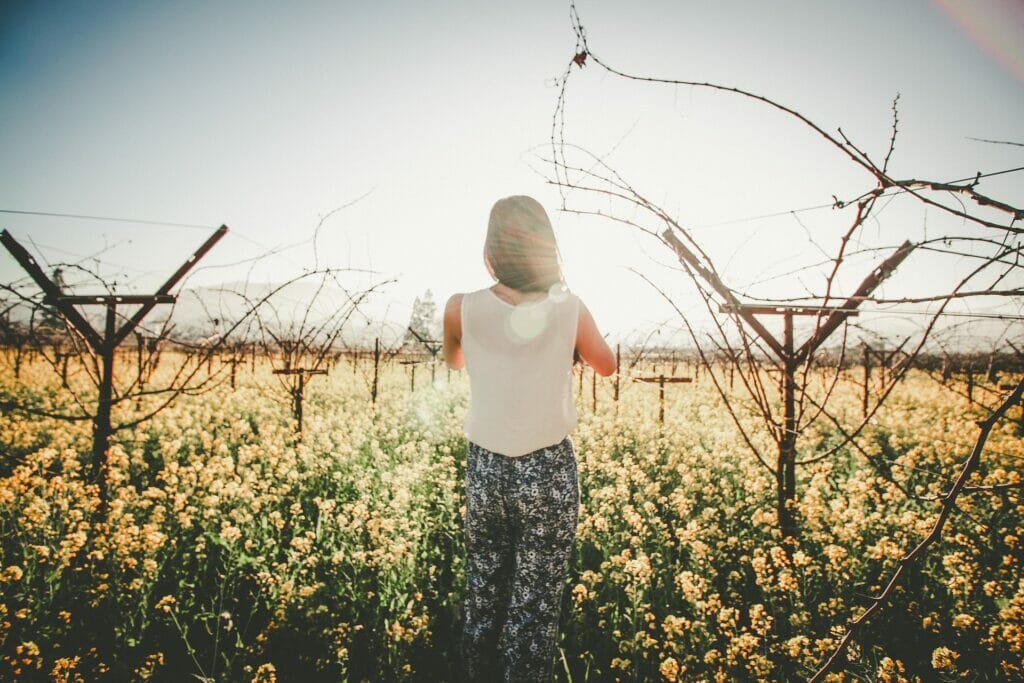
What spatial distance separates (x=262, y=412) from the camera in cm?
871

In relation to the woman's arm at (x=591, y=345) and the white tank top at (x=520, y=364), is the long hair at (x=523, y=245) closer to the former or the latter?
the white tank top at (x=520, y=364)

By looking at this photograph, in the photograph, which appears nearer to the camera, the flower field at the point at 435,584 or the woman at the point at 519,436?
the woman at the point at 519,436

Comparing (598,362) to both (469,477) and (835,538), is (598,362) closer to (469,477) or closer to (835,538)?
(469,477)

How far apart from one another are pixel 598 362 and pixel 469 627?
4.09 feet

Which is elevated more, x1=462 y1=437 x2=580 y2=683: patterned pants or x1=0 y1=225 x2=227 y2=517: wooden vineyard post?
x1=0 y1=225 x2=227 y2=517: wooden vineyard post

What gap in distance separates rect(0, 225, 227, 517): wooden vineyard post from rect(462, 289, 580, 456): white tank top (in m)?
2.40

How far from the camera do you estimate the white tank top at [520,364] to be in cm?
161

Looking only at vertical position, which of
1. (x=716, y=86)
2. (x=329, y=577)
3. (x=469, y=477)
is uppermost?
(x=716, y=86)

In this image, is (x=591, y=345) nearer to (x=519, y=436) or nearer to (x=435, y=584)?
(x=519, y=436)

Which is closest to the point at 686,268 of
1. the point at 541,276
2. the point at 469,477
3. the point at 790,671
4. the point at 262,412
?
the point at 541,276

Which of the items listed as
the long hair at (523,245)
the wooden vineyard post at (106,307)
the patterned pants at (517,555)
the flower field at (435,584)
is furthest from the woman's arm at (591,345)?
the wooden vineyard post at (106,307)

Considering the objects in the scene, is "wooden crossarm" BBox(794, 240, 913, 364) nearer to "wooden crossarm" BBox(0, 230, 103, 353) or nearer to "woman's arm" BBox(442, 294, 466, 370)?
"woman's arm" BBox(442, 294, 466, 370)

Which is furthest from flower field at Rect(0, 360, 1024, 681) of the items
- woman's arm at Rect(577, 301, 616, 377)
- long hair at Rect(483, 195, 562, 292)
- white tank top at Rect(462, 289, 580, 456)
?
long hair at Rect(483, 195, 562, 292)

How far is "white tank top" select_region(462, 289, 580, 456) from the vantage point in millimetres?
1611
